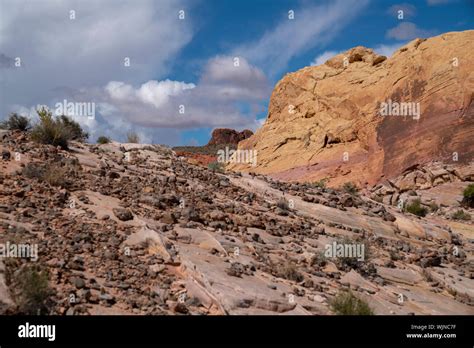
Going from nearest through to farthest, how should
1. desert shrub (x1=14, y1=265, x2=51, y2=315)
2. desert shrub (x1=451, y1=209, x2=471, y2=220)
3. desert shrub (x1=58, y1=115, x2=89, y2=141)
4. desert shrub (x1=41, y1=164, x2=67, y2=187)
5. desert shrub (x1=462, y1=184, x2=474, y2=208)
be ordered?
desert shrub (x1=14, y1=265, x2=51, y2=315)
desert shrub (x1=41, y1=164, x2=67, y2=187)
desert shrub (x1=58, y1=115, x2=89, y2=141)
desert shrub (x1=451, y1=209, x2=471, y2=220)
desert shrub (x1=462, y1=184, x2=474, y2=208)

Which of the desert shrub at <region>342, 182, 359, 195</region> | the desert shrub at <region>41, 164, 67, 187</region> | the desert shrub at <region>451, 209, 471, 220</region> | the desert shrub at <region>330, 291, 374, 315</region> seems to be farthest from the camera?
the desert shrub at <region>451, 209, 471, 220</region>

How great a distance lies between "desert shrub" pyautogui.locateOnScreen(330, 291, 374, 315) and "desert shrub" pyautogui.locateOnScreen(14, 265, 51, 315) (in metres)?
3.59

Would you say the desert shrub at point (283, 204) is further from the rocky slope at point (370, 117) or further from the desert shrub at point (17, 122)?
the rocky slope at point (370, 117)

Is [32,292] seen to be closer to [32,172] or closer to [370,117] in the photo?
[32,172]

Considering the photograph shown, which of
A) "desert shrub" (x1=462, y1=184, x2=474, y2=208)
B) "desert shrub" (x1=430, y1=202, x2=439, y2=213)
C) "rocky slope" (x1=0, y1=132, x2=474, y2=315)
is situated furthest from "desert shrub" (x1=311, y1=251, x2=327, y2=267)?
"desert shrub" (x1=462, y1=184, x2=474, y2=208)

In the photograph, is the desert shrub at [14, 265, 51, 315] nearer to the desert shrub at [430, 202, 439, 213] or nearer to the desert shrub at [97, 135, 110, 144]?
the desert shrub at [97, 135, 110, 144]

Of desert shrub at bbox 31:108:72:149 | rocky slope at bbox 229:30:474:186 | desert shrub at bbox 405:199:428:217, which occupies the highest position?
rocky slope at bbox 229:30:474:186

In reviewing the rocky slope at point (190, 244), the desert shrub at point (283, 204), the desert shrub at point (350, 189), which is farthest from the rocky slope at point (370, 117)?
the desert shrub at point (283, 204)

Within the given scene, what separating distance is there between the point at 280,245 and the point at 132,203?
9.37ft

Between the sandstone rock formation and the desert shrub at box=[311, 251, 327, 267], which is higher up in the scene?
the sandstone rock formation

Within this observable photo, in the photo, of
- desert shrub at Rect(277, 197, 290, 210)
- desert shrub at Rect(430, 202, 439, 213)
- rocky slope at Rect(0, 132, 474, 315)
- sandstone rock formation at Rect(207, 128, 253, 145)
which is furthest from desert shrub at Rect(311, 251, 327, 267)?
sandstone rock formation at Rect(207, 128, 253, 145)

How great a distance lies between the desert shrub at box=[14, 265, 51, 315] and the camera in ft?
17.4

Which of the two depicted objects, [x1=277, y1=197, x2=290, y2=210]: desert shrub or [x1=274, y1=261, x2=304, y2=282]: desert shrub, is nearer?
[x1=274, y1=261, x2=304, y2=282]: desert shrub

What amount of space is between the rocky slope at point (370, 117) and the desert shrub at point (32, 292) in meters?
21.6
